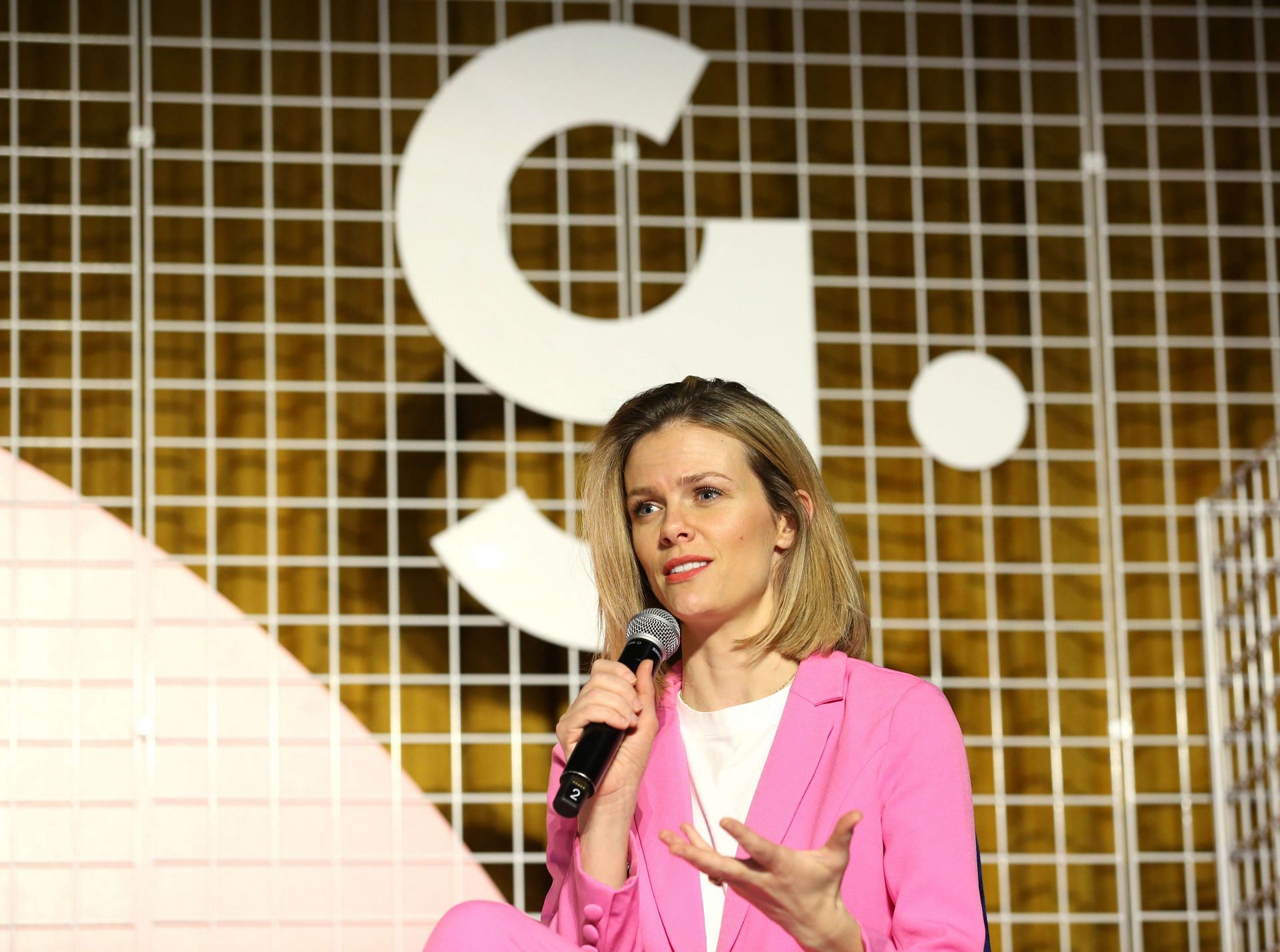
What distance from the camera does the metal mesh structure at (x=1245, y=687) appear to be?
3.32m

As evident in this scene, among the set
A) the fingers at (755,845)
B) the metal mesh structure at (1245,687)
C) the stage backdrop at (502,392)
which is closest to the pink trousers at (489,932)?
the fingers at (755,845)

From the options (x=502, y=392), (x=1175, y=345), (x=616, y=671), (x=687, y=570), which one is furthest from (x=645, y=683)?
(x=1175, y=345)

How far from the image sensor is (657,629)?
6.98ft

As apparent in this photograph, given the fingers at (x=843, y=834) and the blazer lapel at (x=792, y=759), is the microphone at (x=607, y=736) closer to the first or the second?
the blazer lapel at (x=792, y=759)

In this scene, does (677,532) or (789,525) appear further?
(789,525)

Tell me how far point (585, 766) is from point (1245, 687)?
2.32m

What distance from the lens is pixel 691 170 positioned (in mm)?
3568

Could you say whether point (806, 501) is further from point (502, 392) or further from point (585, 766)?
point (502, 392)

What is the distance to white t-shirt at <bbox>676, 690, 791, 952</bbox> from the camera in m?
2.13

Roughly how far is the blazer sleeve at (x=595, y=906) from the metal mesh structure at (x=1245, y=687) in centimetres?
172

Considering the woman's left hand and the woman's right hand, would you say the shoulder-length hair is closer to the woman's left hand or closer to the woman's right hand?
the woman's right hand

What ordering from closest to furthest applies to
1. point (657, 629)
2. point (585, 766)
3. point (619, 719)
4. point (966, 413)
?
point (585, 766) < point (619, 719) < point (657, 629) < point (966, 413)

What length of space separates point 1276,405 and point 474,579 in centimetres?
184

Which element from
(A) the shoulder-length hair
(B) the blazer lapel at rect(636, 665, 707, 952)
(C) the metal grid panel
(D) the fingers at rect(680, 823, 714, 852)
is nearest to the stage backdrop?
(C) the metal grid panel
